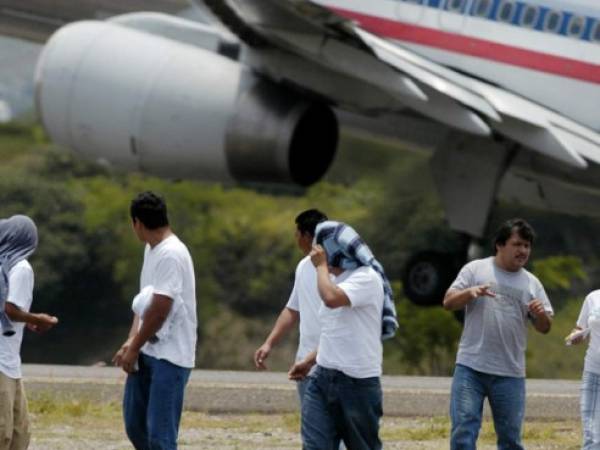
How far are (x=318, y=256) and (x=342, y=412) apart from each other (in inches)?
31.5

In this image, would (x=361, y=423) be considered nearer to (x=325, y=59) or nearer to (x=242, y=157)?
(x=325, y=59)

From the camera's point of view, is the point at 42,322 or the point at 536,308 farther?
the point at 536,308

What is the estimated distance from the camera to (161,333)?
11016 millimetres

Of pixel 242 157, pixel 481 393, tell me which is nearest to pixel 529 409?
pixel 481 393

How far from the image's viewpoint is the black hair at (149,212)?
36.6 ft

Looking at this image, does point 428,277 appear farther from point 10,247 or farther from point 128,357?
point 10,247

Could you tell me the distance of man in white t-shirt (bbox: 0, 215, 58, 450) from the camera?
10867 millimetres

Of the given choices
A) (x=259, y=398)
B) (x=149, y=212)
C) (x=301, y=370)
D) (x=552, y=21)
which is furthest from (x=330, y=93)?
(x=301, y=370)

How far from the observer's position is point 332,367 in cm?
1075

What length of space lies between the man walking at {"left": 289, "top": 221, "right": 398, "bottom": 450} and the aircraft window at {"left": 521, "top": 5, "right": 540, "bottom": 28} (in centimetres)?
1088

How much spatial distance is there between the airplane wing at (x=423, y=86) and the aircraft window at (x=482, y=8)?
0.80 meters

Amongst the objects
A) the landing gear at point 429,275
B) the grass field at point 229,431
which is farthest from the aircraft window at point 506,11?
the grass field at point 229,431

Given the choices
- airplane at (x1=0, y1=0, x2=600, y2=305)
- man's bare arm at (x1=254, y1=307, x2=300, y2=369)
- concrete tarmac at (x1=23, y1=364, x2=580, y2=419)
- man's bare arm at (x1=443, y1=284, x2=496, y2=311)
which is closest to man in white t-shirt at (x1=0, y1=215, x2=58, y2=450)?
man's bare arm at (x1=254, y1=307, x2=300, y2=369)

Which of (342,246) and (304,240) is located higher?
(342,246)
